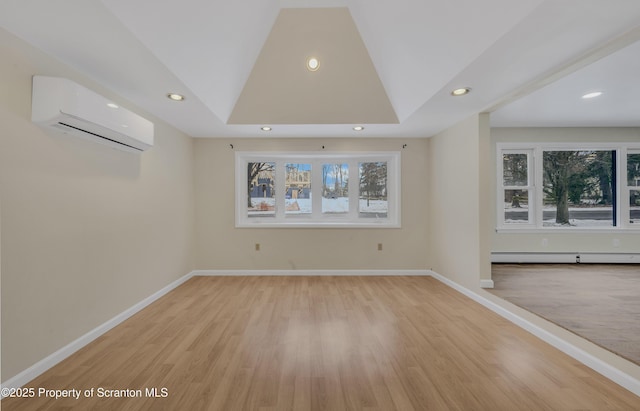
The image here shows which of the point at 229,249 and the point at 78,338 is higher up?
the point at 229,249

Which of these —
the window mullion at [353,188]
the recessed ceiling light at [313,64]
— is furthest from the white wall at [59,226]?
the window mullion at [353,188]

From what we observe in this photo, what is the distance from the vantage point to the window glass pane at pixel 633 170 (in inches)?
164

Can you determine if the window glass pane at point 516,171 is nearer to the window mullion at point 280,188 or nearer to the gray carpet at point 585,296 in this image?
the gray carpet at point 585,296

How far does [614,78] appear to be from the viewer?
244cm

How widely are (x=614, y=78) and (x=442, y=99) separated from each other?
164 cm

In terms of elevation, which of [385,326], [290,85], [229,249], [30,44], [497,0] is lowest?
[385,326]

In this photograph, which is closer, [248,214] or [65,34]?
[65,34]

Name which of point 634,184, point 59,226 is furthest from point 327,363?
point 634,184

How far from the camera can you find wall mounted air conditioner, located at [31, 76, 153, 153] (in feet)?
5.46

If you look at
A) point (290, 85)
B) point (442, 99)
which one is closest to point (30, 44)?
point (290, 85)

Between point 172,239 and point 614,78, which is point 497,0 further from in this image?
point 172,239

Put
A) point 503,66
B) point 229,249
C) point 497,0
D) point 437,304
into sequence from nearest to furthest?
point 497,0 < point 503,66 < point 437,304 < point 229,249

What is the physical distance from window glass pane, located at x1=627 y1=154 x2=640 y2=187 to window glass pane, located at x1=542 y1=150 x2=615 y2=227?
0.21 meters

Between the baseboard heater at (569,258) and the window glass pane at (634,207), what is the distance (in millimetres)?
566
